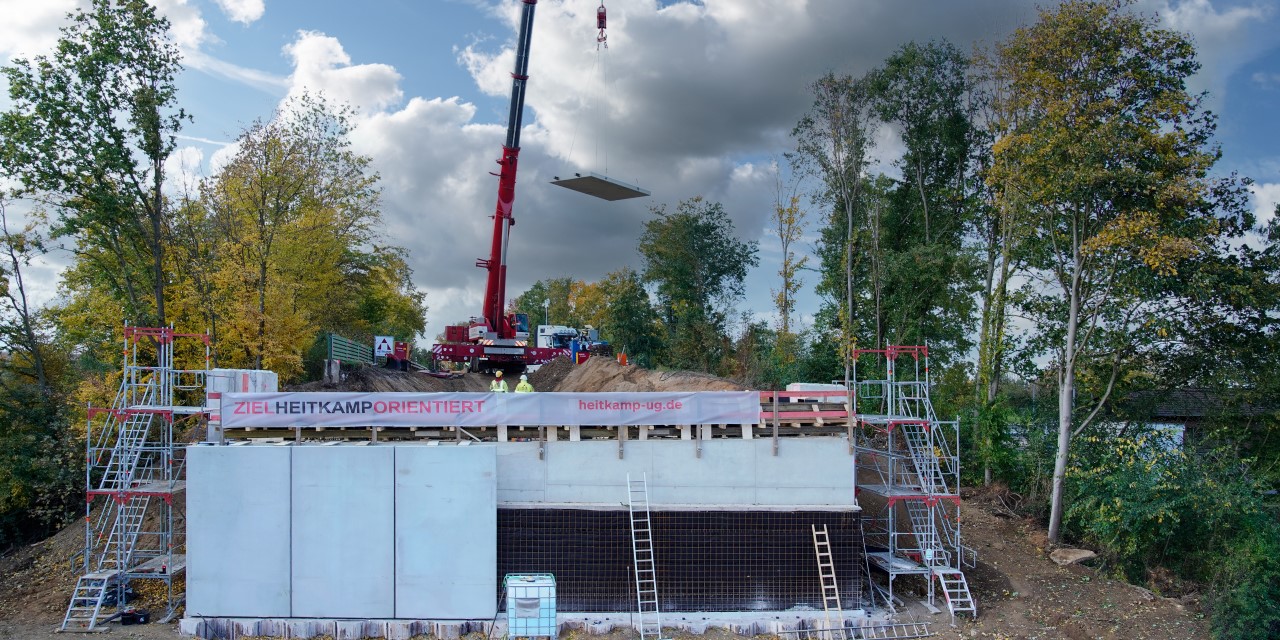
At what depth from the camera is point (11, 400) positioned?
78.9 feet

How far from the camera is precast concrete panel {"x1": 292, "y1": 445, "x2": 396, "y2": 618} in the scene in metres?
15.1

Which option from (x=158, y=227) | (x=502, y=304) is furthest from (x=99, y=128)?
(x=502, y=304)

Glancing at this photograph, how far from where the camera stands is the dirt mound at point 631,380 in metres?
27.6

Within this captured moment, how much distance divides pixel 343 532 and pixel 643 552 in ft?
20.0

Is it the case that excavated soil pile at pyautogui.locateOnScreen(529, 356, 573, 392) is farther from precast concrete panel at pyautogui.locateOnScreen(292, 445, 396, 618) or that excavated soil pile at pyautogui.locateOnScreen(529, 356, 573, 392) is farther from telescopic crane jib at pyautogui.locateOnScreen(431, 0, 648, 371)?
precast concrete panel at pyautogui.locateOnScreen(292, 445, 396, 618)

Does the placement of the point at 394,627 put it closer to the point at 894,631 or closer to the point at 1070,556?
the point at 894,631

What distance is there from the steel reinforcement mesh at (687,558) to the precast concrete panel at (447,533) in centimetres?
56

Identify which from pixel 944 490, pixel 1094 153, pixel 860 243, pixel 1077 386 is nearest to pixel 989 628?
pixel 944 490

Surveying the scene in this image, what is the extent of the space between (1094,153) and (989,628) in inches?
486

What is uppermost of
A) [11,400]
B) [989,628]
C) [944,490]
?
[11,400]

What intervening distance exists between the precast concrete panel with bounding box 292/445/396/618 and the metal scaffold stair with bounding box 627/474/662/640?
15.9ft

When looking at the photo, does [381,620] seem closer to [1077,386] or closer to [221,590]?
[221,590]

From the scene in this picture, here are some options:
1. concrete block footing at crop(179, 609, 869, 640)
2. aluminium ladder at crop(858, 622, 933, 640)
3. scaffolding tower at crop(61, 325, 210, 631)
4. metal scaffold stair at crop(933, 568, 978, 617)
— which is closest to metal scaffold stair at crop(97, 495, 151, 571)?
scaffolding tower at crop(61, 325, 210, 631)

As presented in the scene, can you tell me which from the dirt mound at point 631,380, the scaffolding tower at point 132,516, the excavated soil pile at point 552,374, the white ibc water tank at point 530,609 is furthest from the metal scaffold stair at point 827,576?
the excavated soil pile at point 552,374
